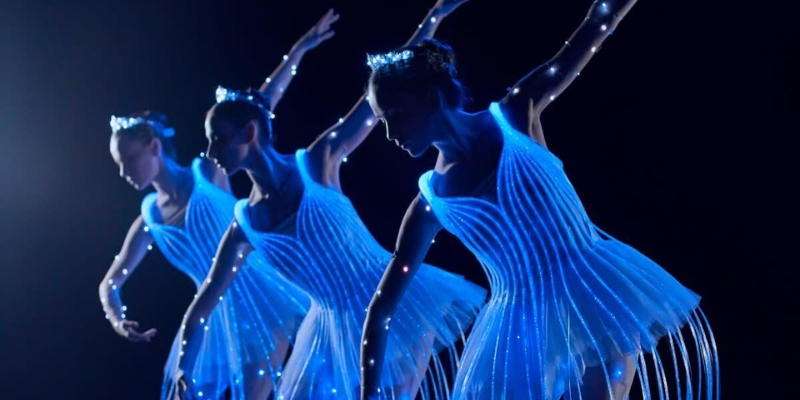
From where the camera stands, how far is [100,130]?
4473 millimetres

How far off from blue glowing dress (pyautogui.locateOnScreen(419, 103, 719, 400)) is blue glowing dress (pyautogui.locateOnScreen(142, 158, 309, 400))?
1065mm

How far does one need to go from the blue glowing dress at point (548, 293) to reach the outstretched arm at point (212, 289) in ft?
2.92

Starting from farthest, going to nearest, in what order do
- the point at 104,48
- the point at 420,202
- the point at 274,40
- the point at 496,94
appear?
the point at 104,48 < the point at 274,40 < the point at 496,94 < the point at 420,202

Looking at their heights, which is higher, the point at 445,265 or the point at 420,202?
the point at 420,202

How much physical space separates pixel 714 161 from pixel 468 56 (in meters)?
0.96

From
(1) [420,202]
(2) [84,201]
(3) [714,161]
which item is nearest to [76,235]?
(2) [84,201]

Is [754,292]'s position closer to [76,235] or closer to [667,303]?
[667,303]

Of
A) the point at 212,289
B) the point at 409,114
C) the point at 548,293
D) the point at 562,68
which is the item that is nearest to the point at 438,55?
the point at 409,114

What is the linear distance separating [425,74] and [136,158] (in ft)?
5.61

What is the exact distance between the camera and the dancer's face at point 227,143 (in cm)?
278

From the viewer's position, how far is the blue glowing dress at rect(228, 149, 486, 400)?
2.57 metres

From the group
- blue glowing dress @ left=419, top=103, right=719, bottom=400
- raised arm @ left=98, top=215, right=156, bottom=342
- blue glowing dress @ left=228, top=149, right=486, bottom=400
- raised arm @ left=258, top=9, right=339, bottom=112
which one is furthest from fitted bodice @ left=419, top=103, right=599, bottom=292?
raised arm @ left=98, top=215, right=156, bottom=342

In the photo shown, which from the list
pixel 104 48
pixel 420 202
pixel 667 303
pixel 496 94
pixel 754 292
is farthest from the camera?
pixel 104 48

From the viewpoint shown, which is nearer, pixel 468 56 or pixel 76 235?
pixel 468 56
